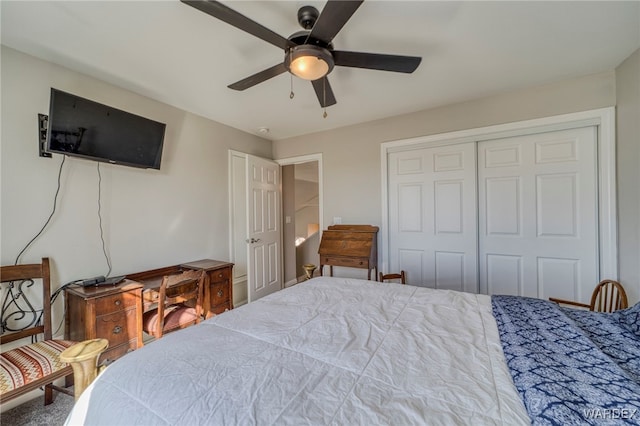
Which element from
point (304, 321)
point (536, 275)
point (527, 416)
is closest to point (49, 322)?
point (304, 321)

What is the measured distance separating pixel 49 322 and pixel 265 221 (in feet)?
7.45

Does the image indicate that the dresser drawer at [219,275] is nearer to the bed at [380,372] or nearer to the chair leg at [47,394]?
the chair leg at [47,394]

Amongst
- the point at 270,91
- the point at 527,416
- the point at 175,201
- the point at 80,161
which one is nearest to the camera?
the point at 527,416

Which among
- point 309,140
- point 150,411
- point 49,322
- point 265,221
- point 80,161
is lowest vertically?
point 49,322

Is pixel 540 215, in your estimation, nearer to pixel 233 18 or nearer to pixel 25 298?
pixel 233 18

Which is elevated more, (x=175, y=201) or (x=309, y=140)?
(x=309, y=140)

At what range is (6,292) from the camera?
1746mm

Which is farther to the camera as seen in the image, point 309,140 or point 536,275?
point 309,140

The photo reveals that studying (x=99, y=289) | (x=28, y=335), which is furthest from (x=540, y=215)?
(x=28, y=335)

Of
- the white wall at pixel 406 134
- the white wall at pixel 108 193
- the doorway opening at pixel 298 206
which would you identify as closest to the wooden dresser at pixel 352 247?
the white wall at pixel 406 134

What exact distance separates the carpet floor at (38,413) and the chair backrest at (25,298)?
1.46 ft

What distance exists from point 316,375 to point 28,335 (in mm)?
2110

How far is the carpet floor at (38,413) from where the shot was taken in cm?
159

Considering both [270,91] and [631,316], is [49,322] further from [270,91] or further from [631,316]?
[631,316]
